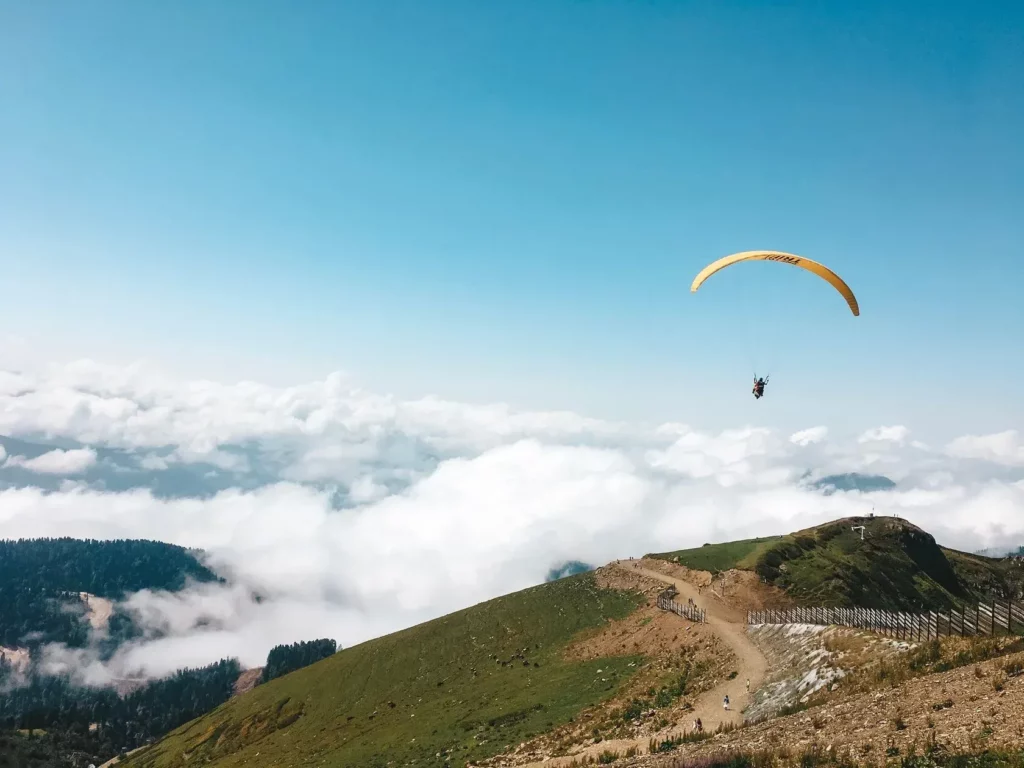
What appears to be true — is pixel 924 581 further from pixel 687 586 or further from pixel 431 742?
pixel 431 742

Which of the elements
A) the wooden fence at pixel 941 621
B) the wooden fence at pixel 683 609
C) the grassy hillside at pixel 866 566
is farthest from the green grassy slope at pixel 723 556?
the wooden fence at pixel 941 621

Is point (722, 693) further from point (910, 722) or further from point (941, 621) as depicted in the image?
point (910, 722)

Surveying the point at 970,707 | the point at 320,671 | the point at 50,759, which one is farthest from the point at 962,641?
the point at 50,759

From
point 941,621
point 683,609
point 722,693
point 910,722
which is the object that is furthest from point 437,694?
point 910,722

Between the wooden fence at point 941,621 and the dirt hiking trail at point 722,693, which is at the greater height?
the wooden fence at point 941,621

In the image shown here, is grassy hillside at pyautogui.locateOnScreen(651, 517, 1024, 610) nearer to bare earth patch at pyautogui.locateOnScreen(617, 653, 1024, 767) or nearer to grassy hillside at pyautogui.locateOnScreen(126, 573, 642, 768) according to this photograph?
grassy hillside at pyautogui.locateOnScreen(126, 573, 642, 768)

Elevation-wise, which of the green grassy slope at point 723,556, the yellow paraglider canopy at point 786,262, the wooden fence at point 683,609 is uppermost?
the yellow paraglider canopy at point 786,262

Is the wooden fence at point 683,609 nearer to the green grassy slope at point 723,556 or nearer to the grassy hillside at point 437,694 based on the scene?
the grassy hillside at point 437,694
